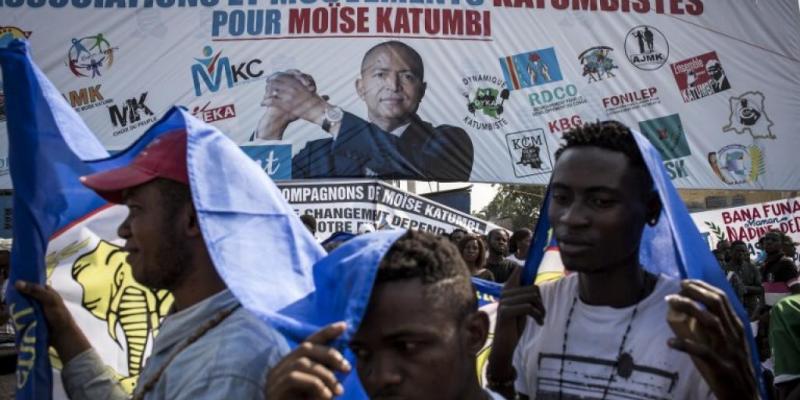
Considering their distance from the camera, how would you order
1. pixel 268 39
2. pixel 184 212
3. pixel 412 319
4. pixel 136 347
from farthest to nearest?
pixel 268 39, pixel 136 347, pixel 184 212, pixel 412 319

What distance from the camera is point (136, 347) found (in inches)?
96.0

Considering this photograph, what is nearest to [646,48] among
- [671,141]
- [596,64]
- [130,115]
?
[596,64]

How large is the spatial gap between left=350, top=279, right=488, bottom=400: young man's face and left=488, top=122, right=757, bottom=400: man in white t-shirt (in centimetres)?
42

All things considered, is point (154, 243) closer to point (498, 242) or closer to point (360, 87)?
point (498, 242)

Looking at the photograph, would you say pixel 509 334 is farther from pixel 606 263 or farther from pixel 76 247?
pixel 76 247

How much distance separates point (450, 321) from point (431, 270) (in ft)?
0.36

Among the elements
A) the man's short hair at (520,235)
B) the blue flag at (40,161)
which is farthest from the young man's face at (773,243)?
the blue flag at (40,161)

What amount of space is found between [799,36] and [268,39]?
6.40 metres

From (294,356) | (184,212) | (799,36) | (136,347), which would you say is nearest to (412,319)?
(294,356)

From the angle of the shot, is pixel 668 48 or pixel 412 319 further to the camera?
pixel 668 48

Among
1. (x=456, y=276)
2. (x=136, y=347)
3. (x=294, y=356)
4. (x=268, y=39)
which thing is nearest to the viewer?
(x=294, y=356)

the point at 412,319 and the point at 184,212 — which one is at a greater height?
the point at 184,212

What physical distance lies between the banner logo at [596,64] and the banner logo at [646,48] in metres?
0.27

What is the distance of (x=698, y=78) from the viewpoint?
995 centimetres
